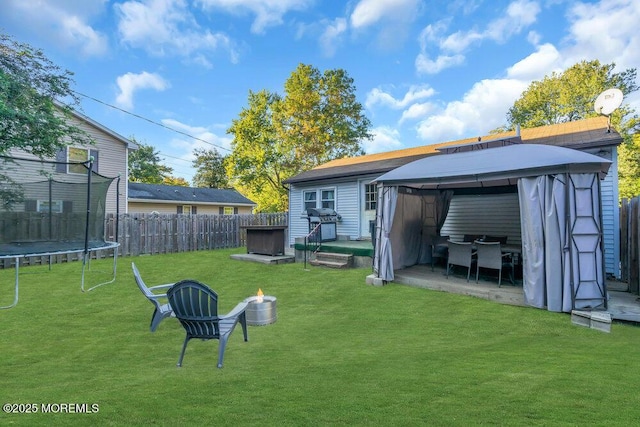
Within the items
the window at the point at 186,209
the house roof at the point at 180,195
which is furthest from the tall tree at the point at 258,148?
the window at the point at 186,209

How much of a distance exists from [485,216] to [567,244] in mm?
4232

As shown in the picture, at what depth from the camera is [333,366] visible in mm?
3127

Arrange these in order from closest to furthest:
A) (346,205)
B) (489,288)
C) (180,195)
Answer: (489,288)
(346,205)
(180,195)

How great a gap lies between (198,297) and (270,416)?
1507 millimetres

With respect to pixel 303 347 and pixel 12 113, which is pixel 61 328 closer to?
pixel 303 347

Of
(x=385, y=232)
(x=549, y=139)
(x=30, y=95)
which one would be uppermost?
(x=30, y=95)

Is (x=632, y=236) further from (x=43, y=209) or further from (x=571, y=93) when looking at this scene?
(x=571, y=93)

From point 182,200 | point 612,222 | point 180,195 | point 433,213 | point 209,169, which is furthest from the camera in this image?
point 209,169

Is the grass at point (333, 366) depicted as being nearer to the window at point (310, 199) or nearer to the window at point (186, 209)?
the window at point (310, 199)

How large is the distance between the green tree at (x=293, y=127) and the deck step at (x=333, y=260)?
45.3 ft

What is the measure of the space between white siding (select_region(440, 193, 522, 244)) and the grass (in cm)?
375

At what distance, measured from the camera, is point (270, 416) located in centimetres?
218

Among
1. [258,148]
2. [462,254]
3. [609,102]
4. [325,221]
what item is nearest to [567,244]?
[462,254]

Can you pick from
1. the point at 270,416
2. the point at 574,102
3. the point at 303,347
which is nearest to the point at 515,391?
the point at 270,416
